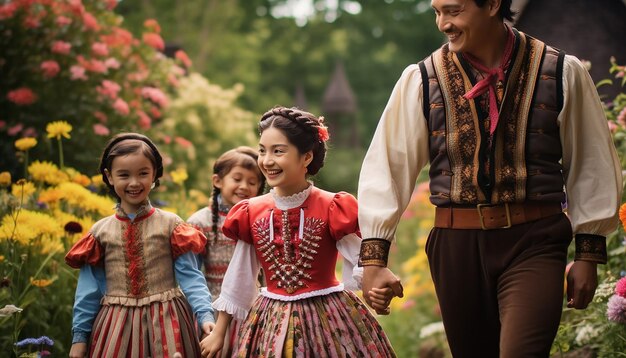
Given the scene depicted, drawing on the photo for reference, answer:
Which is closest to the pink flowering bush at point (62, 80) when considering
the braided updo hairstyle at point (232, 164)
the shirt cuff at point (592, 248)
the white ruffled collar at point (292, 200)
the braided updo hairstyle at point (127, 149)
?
the braided updo hairstyle at point (232, 164)

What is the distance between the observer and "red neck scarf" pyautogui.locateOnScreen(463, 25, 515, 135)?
3660mm

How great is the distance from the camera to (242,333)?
4.24 meters

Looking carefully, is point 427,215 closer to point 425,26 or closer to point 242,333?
point 242,333

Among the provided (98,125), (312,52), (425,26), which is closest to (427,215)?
(98,125)

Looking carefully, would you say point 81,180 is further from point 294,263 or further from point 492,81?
point 492,81

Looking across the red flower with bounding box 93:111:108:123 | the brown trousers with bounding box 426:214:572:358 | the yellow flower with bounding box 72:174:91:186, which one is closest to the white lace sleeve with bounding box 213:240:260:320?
the brown trousers with bounding box 426:214:572:358

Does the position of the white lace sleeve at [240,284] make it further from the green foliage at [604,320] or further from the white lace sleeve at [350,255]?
the green foliage at [604,320]

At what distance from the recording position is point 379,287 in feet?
12.2

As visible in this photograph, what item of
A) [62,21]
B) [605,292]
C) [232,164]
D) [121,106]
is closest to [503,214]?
[605,292]

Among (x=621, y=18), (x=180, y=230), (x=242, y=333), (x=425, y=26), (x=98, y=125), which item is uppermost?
(x=425, y=26)

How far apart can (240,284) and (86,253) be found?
0.80 meters

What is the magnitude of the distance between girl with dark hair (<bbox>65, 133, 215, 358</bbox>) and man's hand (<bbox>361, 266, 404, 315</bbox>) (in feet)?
3.36

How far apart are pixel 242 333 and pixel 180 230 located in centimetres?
68

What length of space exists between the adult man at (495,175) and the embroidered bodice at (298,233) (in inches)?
18.2
